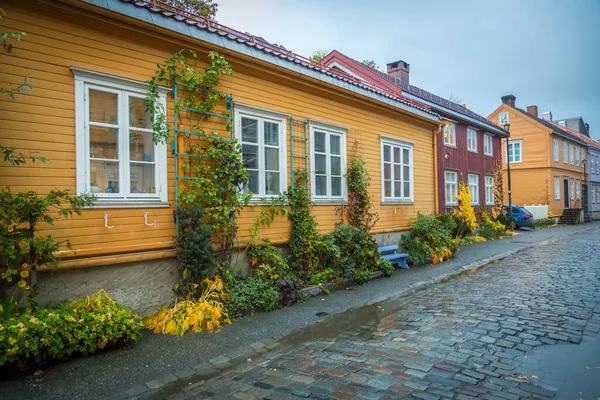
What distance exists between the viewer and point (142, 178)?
658 centimetres

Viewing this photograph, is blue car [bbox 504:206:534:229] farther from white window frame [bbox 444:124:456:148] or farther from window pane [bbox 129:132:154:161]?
window pane [bbox 129:132:154:161]

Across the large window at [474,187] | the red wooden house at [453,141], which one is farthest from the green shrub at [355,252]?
the large window at [474,187]

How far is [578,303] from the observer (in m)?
6.89

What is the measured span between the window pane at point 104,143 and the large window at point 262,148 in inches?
94.5

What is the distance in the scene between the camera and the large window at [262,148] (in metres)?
8.20

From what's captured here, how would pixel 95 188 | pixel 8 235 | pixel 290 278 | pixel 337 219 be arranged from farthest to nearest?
pixel 337 219
pixel 290 278
pixel 95 188
pixel 8 235

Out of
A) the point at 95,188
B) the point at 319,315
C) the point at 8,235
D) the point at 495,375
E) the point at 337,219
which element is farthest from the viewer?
the point at 337,219

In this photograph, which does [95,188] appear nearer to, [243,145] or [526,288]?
[243,145]

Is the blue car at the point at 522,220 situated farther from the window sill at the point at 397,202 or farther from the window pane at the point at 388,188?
the window pane at the point at 388,188

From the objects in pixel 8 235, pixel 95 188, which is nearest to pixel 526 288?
pixel 95 188

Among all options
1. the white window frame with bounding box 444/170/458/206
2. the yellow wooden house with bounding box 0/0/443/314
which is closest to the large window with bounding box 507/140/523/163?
the white window frame with bounding box 444/170/458/206

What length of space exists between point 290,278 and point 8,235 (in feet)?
15.3

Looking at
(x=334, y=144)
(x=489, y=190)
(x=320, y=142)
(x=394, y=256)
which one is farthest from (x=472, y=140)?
(x=320, y=142)

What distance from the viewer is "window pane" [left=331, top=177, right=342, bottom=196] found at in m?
10.3
